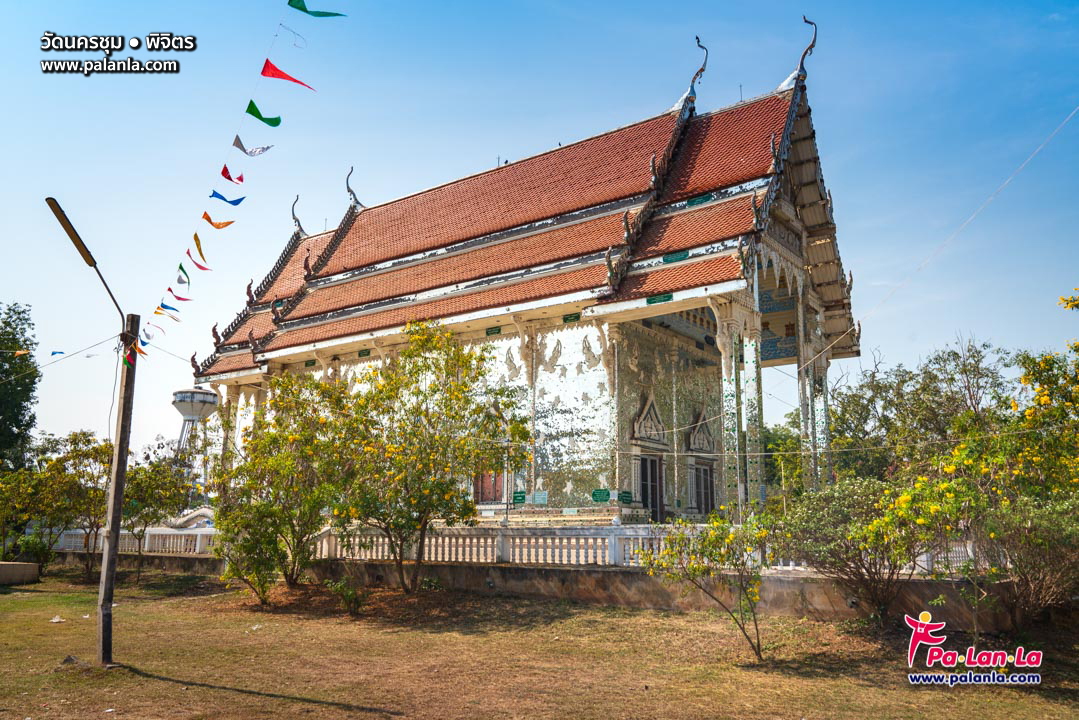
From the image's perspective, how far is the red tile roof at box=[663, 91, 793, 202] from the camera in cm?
1562

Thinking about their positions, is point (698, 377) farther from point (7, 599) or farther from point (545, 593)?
point (7, 599)

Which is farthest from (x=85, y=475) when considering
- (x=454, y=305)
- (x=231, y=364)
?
(x=454, y=305)

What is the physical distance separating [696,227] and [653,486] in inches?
212

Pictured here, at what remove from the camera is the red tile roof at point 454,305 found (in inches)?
620

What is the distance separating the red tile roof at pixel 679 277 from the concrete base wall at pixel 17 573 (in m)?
14.1

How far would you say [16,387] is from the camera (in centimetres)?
3284

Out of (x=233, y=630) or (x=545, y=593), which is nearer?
(x=233, y=630)

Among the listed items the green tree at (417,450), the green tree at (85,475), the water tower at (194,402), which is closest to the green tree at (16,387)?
the water tower at (194,402)

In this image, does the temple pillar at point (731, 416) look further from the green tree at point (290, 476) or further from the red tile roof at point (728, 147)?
the green tree at point (290, 476)

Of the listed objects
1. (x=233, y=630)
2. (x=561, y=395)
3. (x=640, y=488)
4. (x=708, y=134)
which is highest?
(x=708, y=134)

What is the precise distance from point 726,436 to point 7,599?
43.2ft

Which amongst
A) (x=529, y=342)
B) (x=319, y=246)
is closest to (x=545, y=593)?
(x=529, y=342)

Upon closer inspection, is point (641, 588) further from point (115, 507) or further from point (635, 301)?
point (115, 507)

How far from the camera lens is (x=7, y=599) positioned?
14430 mm
